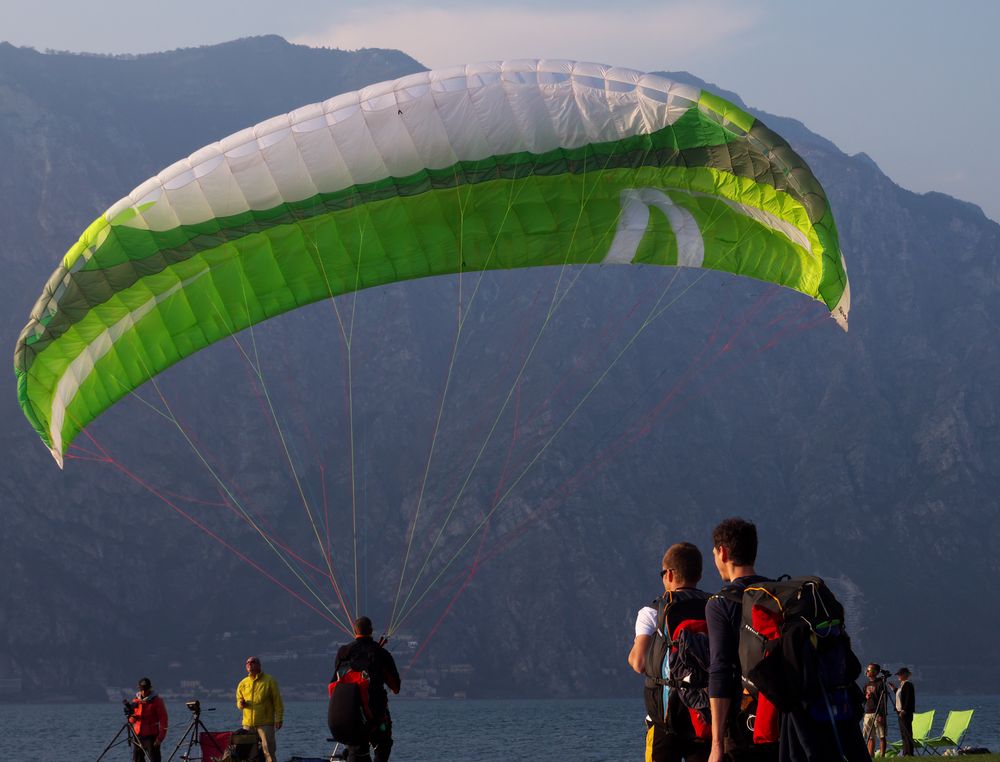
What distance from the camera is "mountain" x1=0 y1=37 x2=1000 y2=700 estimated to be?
6565 inches

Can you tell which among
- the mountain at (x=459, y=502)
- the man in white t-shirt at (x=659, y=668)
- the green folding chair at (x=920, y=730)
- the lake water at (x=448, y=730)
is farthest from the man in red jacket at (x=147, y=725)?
the mountain at (x=459, y=502)

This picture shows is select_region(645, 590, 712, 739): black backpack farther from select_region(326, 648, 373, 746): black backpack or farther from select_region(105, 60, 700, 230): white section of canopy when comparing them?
select_region(105, 60, 700, 230): white section of canopy

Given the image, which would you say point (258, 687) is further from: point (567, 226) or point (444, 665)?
point (444, 665)

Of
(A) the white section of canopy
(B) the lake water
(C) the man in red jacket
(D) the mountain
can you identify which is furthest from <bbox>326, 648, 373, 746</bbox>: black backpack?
(D) the mountain

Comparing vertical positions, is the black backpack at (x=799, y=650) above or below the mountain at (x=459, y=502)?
below

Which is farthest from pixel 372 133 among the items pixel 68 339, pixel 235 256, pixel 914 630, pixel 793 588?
pixel 914 630

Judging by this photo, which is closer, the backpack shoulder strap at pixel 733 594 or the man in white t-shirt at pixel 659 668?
the backpack shoulder strap at pixel 733 594

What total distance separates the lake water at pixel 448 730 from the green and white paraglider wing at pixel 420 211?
37298 mm

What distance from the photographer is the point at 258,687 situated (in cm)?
1589

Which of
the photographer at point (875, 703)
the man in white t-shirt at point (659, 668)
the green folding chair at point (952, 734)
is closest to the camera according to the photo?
the man in white t-shirt at point (659, 668)

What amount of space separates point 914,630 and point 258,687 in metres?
194

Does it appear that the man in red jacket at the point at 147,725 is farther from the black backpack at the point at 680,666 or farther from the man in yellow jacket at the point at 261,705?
the black backpack at the point at 680,666

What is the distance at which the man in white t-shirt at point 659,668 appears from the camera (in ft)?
23.8

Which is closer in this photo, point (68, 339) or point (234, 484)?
point (68, 339)
